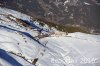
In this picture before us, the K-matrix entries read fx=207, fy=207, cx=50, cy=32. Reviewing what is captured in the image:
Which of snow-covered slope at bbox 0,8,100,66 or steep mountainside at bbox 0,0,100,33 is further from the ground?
snow-covered slope at bbox 0,8,100,66

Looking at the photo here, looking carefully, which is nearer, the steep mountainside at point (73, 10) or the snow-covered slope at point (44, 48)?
the snow-covered slope at point (44, 48)

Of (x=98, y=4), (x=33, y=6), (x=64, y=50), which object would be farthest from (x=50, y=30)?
(x=98, y=4)

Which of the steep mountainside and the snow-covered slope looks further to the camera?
the steep mountainside

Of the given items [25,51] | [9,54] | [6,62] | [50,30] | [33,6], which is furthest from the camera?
[33,6]

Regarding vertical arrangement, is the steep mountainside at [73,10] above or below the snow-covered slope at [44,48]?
below

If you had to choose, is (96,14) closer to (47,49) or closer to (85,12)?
(85,12)

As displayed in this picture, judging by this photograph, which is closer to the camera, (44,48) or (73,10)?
(44,48)

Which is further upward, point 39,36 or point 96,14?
point 39,36

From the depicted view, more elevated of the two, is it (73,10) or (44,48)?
(44,48)
